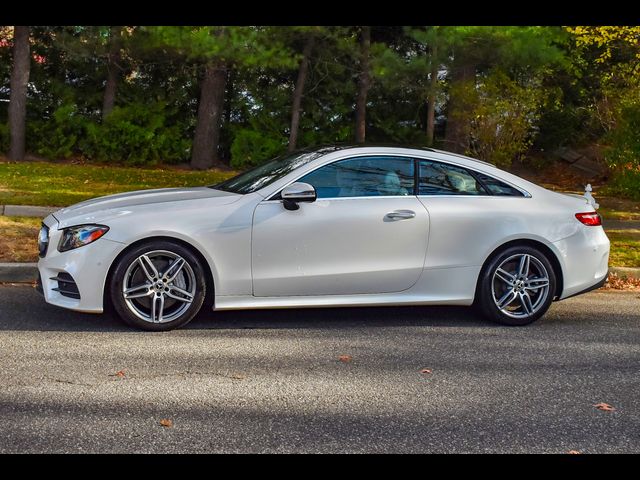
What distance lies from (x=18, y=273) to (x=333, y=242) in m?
3.45

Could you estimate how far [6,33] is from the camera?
25500 millimetres

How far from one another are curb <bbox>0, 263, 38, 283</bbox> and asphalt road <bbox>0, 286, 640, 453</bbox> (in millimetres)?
780

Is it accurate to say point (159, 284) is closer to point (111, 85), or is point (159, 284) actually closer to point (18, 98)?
point (18, 98)

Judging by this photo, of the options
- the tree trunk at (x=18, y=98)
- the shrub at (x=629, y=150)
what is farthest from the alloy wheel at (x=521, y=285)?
the tree trunk at (x=18, y=98)

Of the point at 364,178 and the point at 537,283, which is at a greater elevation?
the point at 364,178

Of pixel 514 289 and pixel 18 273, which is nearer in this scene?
pixel 514 289

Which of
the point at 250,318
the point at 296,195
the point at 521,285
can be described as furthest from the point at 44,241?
the point at 521,285

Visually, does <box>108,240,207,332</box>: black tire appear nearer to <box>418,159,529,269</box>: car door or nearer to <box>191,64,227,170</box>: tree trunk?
<box>418,159,529,269</box>: car door

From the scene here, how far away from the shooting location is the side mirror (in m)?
7.09

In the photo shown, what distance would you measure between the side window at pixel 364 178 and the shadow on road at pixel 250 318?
110cm

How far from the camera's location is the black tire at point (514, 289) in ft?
24.7

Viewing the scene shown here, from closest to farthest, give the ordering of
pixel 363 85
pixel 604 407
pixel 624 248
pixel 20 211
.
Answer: pixel 604 407 → pixel 624 248 → pixel 20 211 → pixel 363 85

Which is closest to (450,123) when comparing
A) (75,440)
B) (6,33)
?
(6,33)

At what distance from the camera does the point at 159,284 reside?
6902mm
